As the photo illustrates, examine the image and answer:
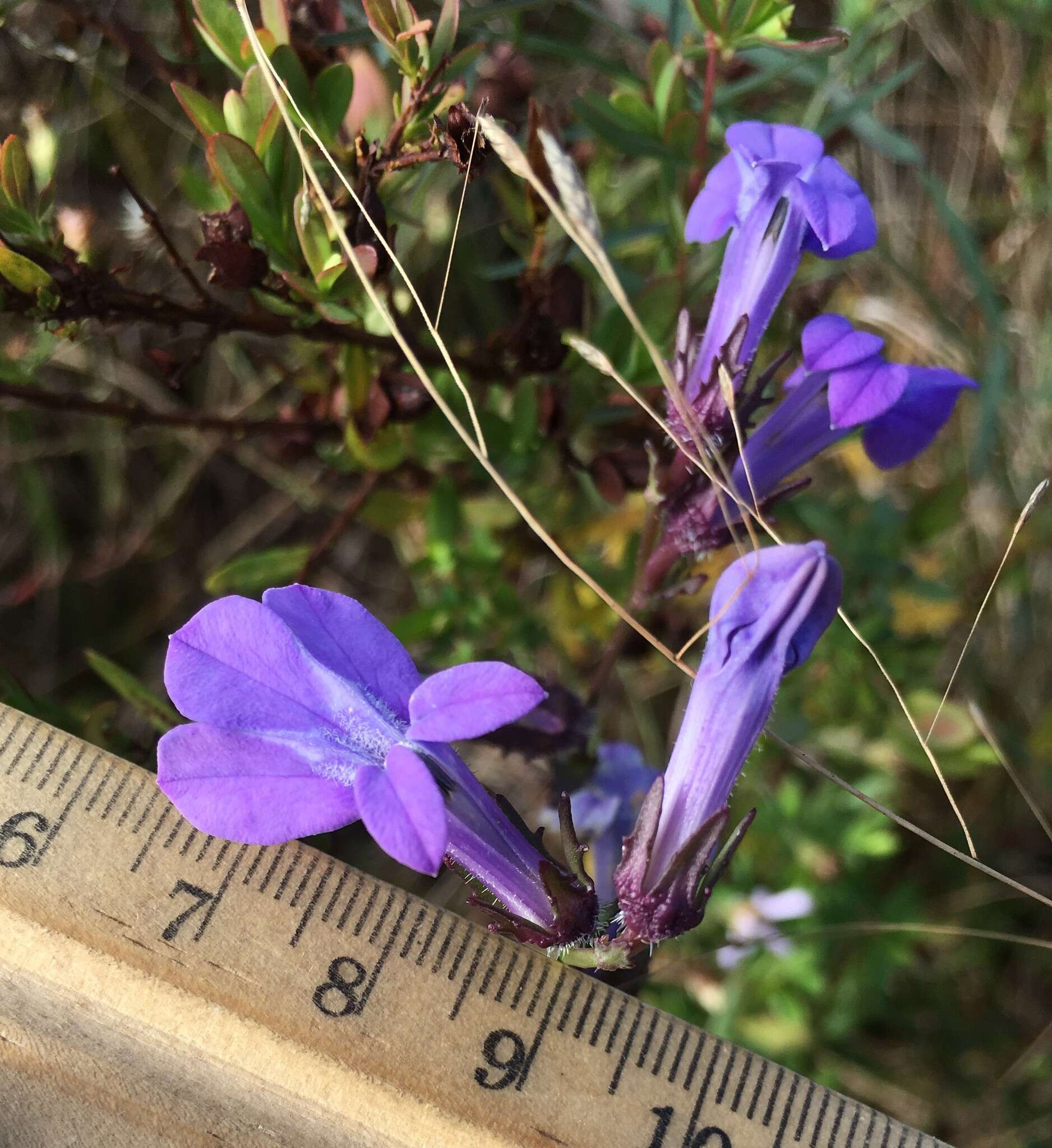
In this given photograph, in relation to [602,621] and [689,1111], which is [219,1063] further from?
[602,621]

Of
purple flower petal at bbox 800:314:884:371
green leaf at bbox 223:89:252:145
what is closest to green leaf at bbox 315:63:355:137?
green leaf at bbox 223:89:252:145

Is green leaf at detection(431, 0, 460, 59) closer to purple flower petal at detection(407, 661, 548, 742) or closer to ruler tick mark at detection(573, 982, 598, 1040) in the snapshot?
purple flower petal at detection(407, 661, 548, 742)

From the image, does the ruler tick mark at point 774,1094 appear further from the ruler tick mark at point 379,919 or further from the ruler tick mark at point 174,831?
the ruler tick mark at point 174,831

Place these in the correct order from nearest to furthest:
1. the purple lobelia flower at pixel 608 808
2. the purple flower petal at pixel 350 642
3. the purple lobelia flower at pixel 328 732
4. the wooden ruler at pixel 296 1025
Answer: the purple lobelia flower at pixel 328 732, the purple flower petal at pixel 350 642, the wooden ruler at pixel 296 1025, the purple lobelia flower at pixel 608 808

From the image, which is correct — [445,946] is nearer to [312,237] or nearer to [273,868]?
[273,868]

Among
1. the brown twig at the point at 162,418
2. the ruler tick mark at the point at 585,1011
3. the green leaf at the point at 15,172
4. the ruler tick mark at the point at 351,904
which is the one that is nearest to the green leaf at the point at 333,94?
the green leaf at the point at 15,172

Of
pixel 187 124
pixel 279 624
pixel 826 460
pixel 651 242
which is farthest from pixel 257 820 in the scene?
pixel 826 460

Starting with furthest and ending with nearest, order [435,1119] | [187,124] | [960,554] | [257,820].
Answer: [960,554]
[187,124]
[435,1119]
[257,820]
